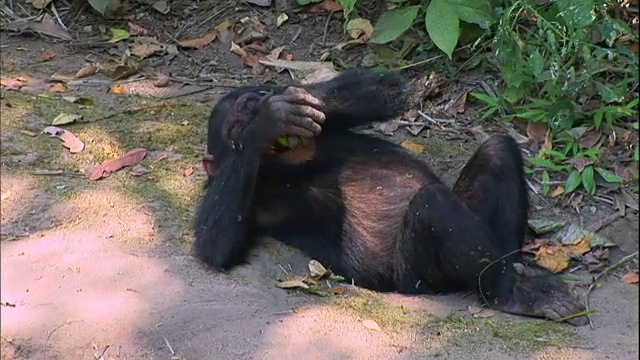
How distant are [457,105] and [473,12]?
69 centimetres

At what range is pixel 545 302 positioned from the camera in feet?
13.6

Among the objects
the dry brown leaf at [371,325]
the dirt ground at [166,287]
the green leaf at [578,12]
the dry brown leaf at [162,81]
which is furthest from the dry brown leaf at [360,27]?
the dry brown leaf at [371,325]

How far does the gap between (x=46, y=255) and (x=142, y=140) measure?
59.2 inches

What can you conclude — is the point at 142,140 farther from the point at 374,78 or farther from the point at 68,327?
the point at 68,327

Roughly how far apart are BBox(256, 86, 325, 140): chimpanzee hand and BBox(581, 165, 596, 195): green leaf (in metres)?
1.72

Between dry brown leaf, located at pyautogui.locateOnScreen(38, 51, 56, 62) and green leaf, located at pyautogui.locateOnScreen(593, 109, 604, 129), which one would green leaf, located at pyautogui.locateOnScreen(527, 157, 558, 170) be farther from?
dry brown leaf, located at pyautogui.locateOnScreen(38, 51, 56, 62)

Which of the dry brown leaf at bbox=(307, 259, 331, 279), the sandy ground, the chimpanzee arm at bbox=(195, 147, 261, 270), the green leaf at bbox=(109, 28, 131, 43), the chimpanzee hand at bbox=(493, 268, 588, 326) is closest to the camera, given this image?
the sandy ground

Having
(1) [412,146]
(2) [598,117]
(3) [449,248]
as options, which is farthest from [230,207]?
(2) [598,117]

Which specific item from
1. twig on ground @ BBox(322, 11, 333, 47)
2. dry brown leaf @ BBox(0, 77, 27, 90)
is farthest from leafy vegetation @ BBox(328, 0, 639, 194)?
dry brown leaf @ BBox(0, 77, 27, 90)

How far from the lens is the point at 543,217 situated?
16.7 ft

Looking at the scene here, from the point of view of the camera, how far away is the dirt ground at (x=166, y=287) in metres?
3.60

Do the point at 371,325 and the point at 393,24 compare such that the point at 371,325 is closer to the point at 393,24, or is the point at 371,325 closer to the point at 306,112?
the point at 306,112

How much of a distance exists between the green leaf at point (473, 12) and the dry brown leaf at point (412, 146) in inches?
33.2

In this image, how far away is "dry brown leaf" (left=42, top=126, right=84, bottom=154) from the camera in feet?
16.9
